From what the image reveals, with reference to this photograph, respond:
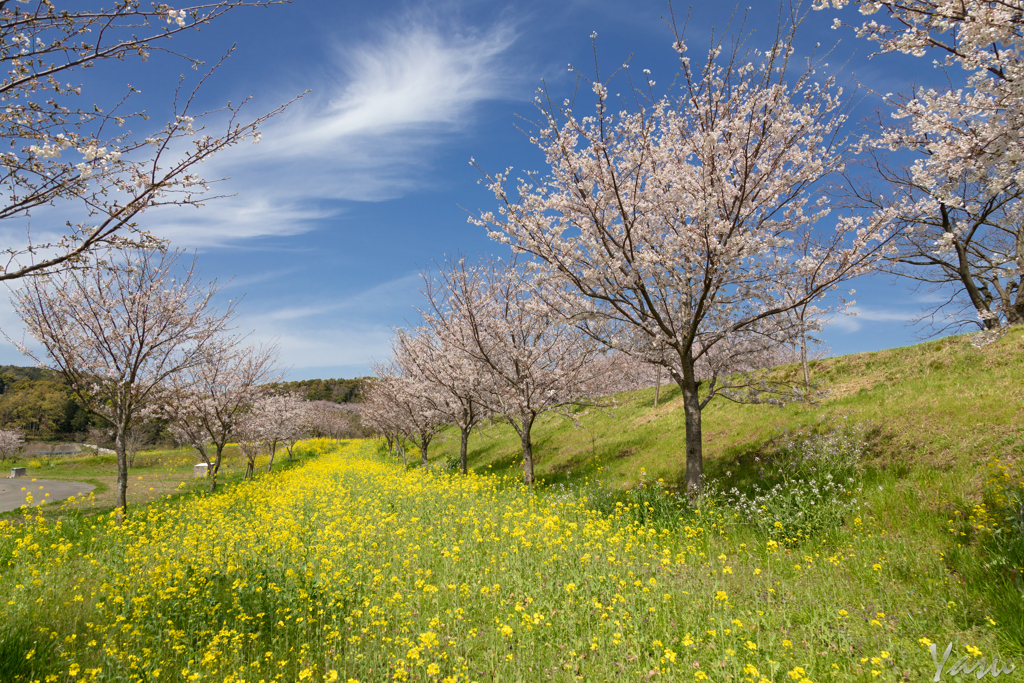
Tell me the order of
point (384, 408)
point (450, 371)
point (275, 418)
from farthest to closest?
point (275, 418), point (384, 408), point (450, 371)

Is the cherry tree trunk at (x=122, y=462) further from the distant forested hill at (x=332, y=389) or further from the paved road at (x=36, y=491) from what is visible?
the distant forested hill at (x=332, y=389)

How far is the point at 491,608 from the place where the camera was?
5816mm

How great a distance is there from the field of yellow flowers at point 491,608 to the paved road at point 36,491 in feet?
46.4

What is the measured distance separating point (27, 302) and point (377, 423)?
27162 millimetres

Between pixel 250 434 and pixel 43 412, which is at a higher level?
pixel 43 412

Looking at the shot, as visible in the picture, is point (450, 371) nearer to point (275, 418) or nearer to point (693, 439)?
point (693, 439)

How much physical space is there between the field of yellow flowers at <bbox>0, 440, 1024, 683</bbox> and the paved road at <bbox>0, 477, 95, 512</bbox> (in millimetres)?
14150

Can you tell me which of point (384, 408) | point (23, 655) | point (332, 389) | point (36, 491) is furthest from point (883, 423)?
point (332, 389)

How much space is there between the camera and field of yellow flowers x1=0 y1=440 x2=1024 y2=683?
4.44 meters

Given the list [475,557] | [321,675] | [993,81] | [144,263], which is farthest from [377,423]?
[993,81]

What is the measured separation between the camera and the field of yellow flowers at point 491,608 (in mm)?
4441

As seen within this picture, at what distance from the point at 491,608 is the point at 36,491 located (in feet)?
96.3

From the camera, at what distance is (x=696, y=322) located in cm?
926

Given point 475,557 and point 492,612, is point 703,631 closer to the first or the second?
point 492,612
